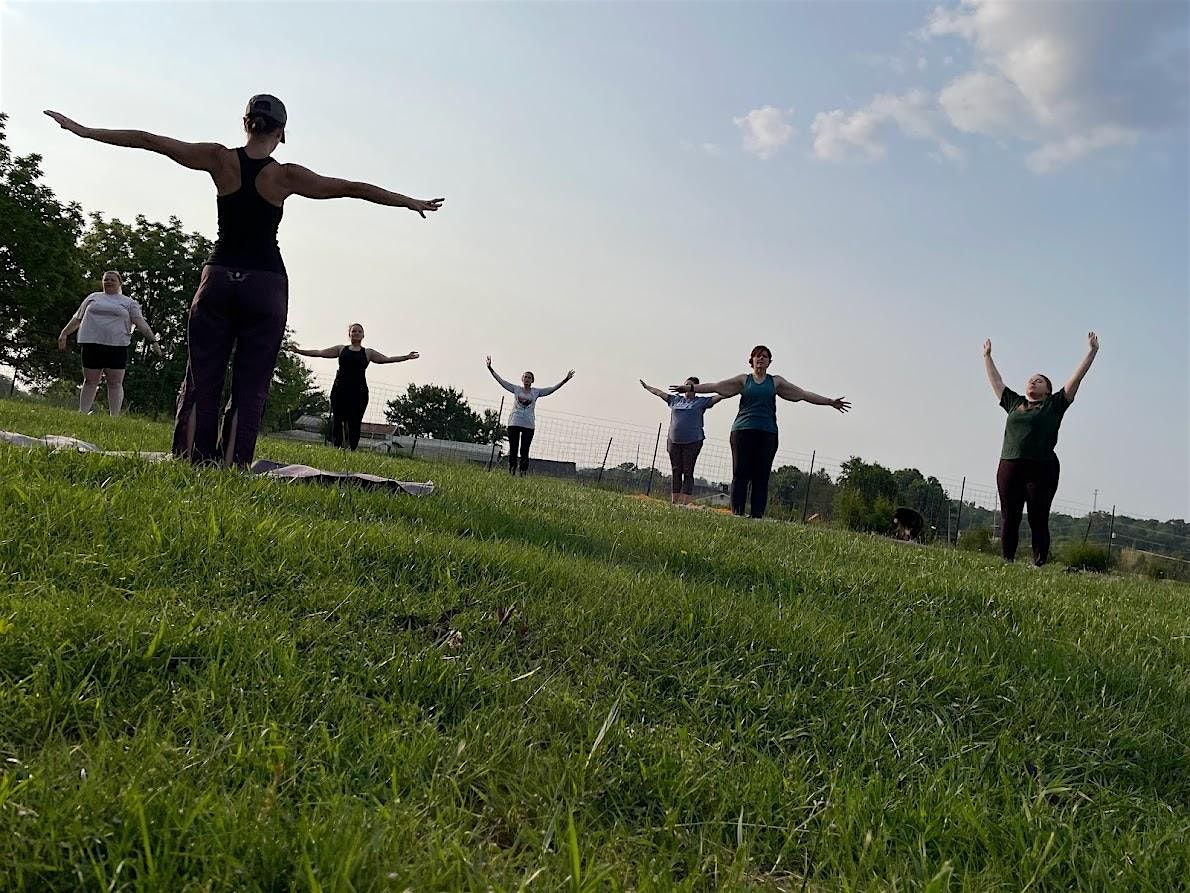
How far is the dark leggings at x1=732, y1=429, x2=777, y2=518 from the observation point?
10.1 meters

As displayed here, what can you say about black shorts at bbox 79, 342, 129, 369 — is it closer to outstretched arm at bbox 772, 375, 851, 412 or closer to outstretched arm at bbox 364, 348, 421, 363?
outstretched arm at bbox 364, 348, 421, 363

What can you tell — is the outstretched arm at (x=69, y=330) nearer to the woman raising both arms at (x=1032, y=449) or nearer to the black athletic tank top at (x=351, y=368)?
the black athletic tank top at (x=351, y=368)

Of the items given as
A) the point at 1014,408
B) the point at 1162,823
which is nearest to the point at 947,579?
the point at 1162,823

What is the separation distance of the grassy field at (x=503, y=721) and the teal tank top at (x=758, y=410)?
6.17 meters

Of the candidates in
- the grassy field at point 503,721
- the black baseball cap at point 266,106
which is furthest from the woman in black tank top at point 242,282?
the grassy field at point 503,721

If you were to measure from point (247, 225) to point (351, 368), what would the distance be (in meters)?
5.93

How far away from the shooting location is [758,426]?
10039 millimetres

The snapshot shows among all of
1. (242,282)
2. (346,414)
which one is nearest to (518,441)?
(346,414)

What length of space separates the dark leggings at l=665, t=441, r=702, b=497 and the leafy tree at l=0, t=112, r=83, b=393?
30.0m

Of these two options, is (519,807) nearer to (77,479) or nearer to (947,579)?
(77,479)

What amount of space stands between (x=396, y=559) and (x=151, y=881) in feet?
6.41

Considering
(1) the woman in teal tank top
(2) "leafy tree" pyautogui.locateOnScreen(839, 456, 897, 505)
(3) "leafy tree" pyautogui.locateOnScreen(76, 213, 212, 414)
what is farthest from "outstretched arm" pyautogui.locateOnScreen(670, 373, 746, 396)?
(3) "leafy tree" pyautogui.locateOnScreen(76, 213, 212, 414)

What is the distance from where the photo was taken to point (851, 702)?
263cm

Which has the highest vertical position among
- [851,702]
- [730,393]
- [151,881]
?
[730,393]
